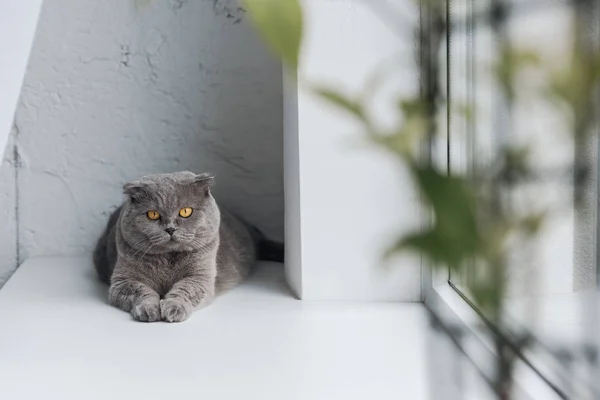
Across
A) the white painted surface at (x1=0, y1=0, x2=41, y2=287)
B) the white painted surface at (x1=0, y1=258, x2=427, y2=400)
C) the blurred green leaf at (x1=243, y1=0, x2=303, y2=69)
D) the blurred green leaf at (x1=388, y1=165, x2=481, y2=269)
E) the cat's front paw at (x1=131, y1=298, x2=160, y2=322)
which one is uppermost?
the white painted surface at (x1=0, y1=0, x2=41, y2=287)

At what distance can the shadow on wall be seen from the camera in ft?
7.59

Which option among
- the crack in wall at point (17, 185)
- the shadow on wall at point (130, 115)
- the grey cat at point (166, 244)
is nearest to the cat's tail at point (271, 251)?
the shadow on wall at point (130, 115)

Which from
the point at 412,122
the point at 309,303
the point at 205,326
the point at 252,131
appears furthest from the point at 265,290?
the point at 412,122

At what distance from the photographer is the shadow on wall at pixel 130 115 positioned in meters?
2.31

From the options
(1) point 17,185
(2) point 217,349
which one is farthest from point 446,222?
(1) point 17,185

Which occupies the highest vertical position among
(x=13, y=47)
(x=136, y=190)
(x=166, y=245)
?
(x=13, y=47)

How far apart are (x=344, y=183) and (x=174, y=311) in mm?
492

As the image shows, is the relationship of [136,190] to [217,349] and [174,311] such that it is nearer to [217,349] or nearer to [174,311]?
[174,311]

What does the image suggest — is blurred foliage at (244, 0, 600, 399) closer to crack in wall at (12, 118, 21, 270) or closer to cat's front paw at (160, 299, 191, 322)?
cat's front paw at (160, 299, 191, 322)

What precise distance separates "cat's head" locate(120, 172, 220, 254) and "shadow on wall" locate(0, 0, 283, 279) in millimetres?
488

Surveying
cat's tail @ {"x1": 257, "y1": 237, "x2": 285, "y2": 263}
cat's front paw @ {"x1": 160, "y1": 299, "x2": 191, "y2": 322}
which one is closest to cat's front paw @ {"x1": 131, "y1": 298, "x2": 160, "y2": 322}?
cat's front paw @ {"x1": 160, "y1": 299, "x2": 191, "y2": 322}

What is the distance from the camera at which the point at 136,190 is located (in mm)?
1862

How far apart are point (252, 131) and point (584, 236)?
1641 millimetres

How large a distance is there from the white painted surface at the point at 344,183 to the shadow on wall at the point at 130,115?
495 mm
